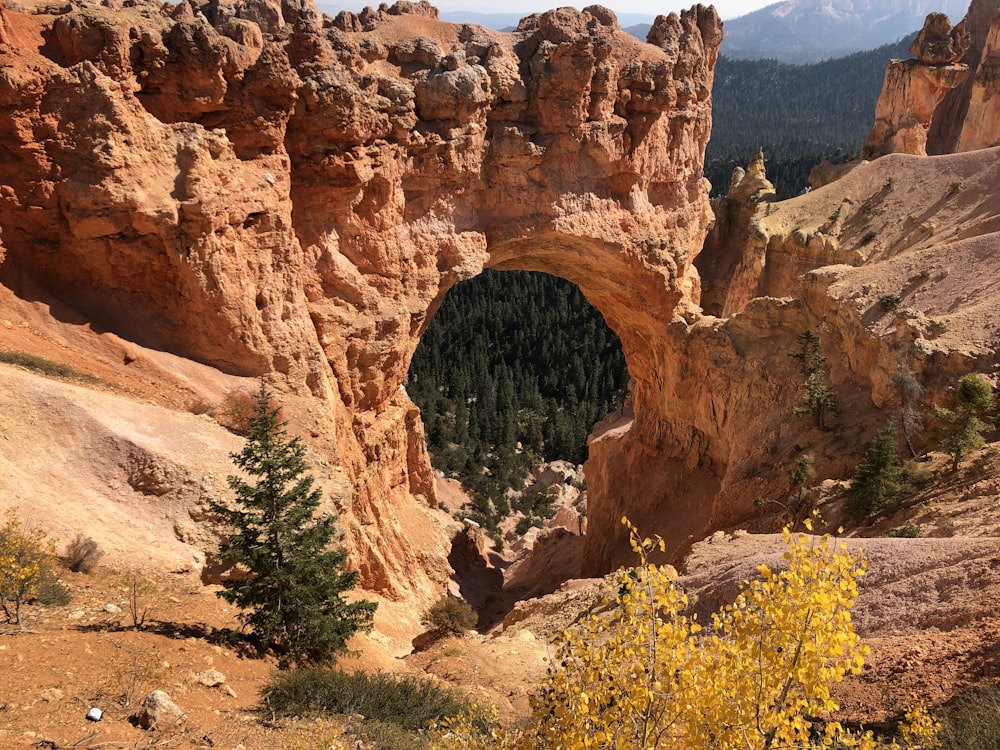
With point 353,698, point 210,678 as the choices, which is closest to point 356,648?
point 353,698

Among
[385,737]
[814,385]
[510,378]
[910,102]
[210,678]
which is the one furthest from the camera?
[510,378]

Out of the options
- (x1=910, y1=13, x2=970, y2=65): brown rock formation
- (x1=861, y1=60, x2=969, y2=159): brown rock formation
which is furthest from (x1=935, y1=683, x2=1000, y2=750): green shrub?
(x1=910, y1=13, x2=970, y2=65): brown rock formation

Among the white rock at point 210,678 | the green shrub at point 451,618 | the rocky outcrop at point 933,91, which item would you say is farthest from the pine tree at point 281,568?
the rocky outcrop at point 933,91

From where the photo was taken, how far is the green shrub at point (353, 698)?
9.87 metres

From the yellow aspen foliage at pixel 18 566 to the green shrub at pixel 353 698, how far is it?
3.76 metres

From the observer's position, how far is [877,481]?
16.3 metres

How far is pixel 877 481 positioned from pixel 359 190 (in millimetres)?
16431

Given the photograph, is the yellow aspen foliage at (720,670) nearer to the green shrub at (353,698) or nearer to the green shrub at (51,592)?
the green shrub at (353,698)

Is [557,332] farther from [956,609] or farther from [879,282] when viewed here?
[956,609]

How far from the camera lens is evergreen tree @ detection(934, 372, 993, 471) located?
15789 mm

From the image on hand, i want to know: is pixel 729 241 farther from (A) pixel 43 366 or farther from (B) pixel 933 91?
(A) pixel 43 366

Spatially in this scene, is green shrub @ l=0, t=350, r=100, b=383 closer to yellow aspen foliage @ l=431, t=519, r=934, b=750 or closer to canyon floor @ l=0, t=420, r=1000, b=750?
canyon floor @ l=0, t=420, r=1000, b=750

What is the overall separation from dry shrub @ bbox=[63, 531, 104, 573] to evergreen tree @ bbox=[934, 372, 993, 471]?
696 inches

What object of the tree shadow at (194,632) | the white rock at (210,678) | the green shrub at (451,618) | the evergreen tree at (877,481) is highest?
the evergreen tree at (877,481)
